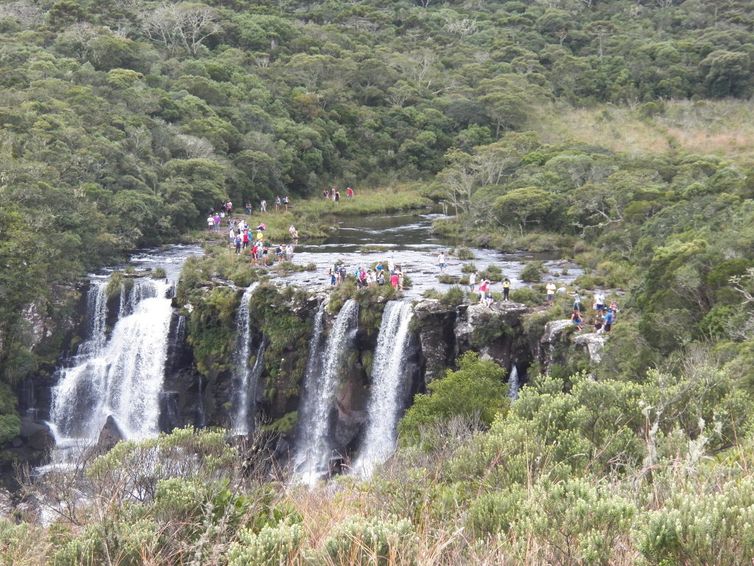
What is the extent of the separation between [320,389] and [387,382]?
308 centimetres

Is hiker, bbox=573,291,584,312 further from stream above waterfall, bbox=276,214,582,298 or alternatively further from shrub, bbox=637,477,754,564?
shrub, bbox=637,477,754,564

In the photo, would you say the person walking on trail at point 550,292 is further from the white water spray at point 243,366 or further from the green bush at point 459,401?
the white water spray at point 243,366

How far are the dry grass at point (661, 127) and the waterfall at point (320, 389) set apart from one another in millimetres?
39064

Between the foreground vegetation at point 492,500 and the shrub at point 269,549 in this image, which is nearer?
the foreground vegetation at point 492,500

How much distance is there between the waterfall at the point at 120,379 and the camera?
30625mm

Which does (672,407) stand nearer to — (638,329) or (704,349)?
(704,349)

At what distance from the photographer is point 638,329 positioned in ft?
72.4

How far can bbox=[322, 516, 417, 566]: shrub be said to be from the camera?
7.48 meters

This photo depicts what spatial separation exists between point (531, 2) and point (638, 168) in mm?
72749

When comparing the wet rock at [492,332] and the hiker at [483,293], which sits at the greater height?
the hiker at [483,293]

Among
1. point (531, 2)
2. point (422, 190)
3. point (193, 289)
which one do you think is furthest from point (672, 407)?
point (531, 2)

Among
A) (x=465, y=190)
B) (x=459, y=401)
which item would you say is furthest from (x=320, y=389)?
(x=465, y=190)

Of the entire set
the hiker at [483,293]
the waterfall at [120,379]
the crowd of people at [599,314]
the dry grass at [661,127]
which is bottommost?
the waterfall at [120,379]

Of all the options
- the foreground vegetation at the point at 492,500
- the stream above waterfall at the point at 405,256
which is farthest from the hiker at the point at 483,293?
the foreground vegetation at the point at 492,500
